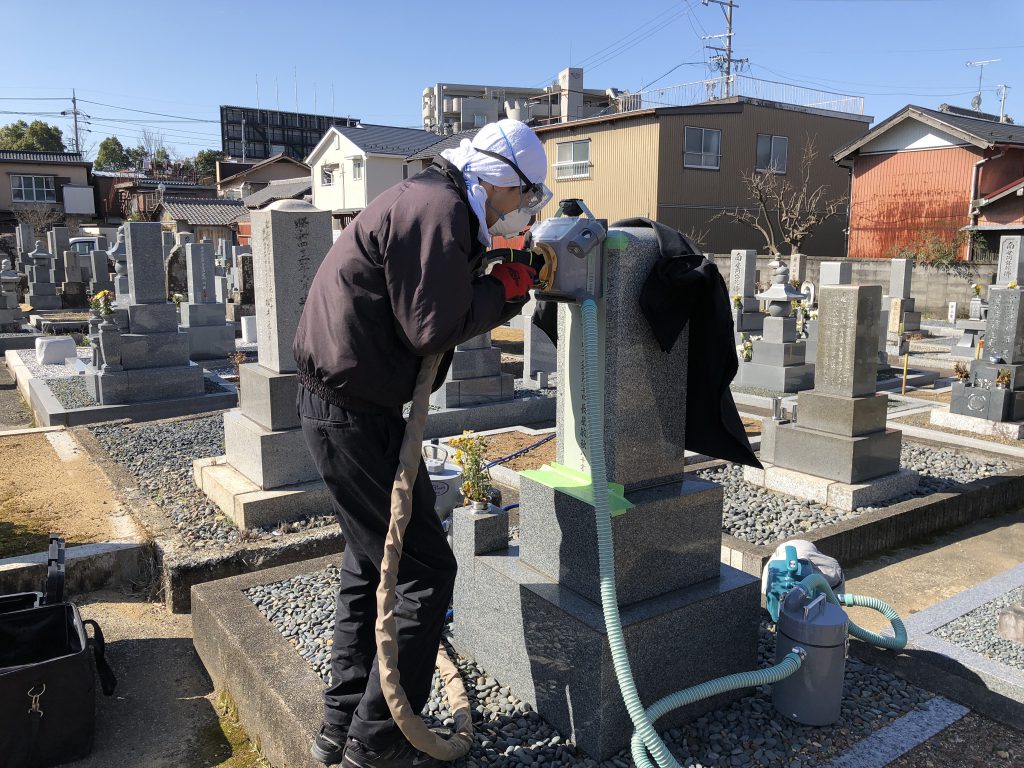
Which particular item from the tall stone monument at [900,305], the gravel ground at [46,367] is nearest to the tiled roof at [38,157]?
the gravel ground at [46,367]

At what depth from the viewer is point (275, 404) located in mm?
5469

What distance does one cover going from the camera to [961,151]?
21.6m

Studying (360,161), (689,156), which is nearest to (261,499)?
(689,156)

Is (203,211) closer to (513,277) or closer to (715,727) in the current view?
(513,277)

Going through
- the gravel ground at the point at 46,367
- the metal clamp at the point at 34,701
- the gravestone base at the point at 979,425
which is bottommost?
the metal clamp at the point at 34,701

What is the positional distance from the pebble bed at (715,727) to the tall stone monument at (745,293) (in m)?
10.3

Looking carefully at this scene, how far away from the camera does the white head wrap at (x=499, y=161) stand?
2445 mm

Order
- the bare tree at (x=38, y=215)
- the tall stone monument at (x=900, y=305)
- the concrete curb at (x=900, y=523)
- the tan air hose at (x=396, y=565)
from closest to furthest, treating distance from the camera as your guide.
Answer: the tan air hose at (x=396, y=565), the concrete curb at (x=900, y=523), the tall stone monument at (x=900, y=305), the bare tree at (x=38, y=215)

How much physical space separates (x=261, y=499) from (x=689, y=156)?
21546 mm

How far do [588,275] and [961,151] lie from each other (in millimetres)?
23410

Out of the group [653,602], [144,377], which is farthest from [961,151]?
[653,602]

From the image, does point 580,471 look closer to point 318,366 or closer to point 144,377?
point 318,366

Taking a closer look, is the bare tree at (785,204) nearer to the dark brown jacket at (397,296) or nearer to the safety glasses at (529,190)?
the safety glasses at (529,190)

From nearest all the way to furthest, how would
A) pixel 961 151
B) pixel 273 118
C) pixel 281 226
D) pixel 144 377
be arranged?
pixel 281 226, pixel 144 377, pixel 961 151, pixel 273 118
